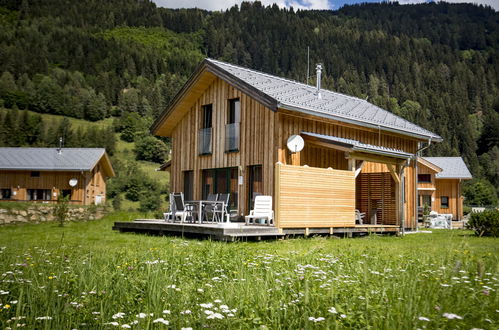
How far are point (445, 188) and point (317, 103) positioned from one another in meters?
25.9

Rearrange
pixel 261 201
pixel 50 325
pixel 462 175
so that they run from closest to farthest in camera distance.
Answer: pixel 50 325, pixel 261 201, pixel 462 175

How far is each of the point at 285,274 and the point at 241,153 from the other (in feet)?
35.4

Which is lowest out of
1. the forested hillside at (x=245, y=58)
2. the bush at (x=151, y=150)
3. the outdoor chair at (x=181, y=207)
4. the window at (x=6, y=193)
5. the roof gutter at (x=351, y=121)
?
the outdoor chair at (x=181, y=207)

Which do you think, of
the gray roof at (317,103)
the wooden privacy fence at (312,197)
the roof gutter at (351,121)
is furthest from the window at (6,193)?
the wooden privacy fence at (312,197)

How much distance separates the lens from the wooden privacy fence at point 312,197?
37.8 ft

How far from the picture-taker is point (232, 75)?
50.5ft

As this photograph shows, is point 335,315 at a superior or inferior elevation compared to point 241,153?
inferior

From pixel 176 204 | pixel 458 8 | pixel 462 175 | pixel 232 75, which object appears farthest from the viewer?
pixel 458 8

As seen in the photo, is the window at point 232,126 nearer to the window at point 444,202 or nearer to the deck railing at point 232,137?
the deck railing at point 232,137

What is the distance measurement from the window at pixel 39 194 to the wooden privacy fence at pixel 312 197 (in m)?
31.5

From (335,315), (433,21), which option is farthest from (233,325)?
(433,21)

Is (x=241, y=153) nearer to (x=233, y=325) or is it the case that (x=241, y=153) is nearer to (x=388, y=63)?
(x=233, y=325)

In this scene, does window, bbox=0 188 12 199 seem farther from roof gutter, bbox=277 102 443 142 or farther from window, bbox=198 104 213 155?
roof gutter, bbox=277 102 443 142

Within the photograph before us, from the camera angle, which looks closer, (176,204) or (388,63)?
(176,204)
